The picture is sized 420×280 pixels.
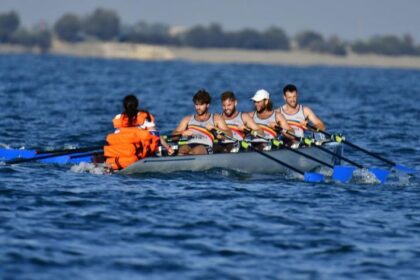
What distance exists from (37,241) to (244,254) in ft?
8.61

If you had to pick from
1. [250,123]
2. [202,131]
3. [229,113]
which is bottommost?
[202,131]

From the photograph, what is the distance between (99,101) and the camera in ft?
151

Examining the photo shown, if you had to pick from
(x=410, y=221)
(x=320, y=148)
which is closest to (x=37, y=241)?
(x=410, y=221)

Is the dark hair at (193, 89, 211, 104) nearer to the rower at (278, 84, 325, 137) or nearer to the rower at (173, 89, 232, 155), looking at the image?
the rower at (173, 89, 232, 155)

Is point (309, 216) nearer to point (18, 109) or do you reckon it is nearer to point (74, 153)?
point (74, 153)

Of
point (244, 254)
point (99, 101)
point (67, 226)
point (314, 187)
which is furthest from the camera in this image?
point (99, 101)

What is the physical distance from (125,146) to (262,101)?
3645 mm

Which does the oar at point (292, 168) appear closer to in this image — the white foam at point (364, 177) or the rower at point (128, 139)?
the white foam at point (364, 177)

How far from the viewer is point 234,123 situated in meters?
21.4

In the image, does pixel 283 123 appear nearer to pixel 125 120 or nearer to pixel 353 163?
pixel 353 163

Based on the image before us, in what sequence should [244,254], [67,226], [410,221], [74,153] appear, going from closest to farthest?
[244,254], [67,226], [410,221], [74,153]

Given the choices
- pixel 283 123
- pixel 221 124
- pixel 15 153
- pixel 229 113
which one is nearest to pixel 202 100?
pixel 221 124

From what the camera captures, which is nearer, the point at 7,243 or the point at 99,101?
the point at 7,243

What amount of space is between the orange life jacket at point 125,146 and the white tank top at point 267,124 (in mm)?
3175
